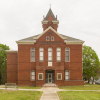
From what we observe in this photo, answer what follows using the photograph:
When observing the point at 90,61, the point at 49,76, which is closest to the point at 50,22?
the point at 49,76

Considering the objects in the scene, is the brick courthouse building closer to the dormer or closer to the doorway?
the doorway

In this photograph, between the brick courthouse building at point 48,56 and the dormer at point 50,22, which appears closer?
the brick courthouse building at point 48,56

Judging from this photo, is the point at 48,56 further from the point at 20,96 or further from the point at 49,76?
the point at 20,96

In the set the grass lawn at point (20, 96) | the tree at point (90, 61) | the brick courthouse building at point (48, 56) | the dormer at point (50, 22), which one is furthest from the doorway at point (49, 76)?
the grass lawn at point (20, 96)

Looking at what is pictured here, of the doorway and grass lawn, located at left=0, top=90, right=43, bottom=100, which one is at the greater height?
the doorway

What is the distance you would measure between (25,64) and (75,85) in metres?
11.0

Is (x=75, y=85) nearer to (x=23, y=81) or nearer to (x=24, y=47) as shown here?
(x=23, y=81)

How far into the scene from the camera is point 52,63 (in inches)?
1236

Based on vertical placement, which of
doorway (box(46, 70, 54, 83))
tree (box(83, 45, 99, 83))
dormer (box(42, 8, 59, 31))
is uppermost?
dormer (box(42, 8, 59, 31))

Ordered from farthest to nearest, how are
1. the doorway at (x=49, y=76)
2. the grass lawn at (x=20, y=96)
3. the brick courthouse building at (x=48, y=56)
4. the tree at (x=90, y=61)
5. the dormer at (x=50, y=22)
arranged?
the tree at (x=90, y=61)
the dormer at (x=50, y=22)
the brick courthouse building at (x=48, y=56)
the doorway at (x=49, y=76)
the grass lawn at (x=20, y=96)

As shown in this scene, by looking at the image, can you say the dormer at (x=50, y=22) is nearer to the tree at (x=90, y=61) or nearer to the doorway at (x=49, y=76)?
the tree at (x=90, y=61)

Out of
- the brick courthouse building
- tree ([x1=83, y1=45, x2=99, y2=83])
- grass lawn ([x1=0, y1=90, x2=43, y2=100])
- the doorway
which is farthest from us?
tree ([x1=83, y1=45, x2=99, y2=83])

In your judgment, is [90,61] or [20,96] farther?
[90,61]

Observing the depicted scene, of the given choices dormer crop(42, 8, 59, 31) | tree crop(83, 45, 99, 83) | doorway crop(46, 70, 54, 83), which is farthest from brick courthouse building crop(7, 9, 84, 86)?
tree crop(83, 45, 99, 83)
